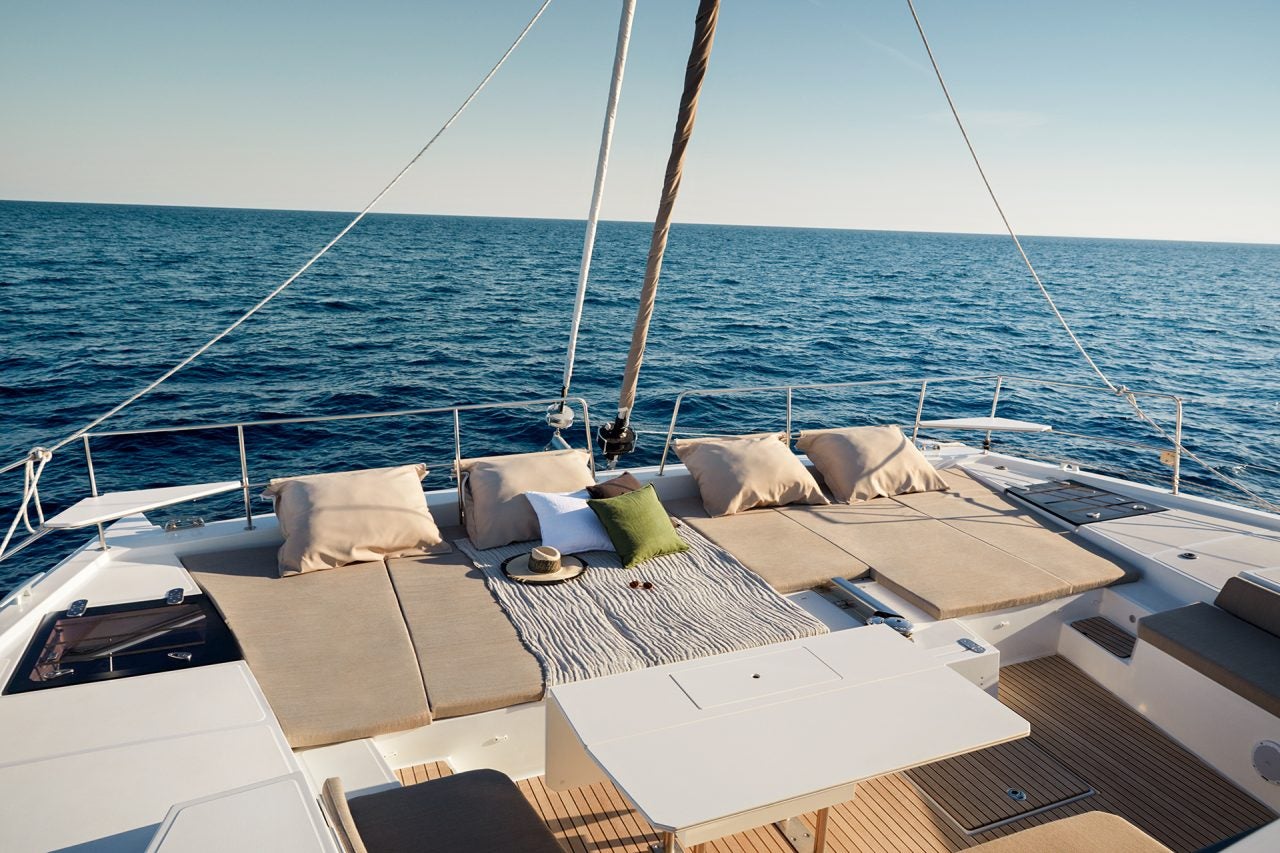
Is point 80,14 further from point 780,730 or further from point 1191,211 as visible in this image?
point 1191,211

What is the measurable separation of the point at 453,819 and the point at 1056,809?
2278 mm

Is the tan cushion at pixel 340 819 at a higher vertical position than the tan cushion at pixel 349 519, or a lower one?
higher

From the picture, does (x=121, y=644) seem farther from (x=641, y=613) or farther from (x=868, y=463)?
(x=868, y=463)

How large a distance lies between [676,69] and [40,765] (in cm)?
348

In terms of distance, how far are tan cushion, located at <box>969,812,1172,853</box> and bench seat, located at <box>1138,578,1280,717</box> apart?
55.5 inches

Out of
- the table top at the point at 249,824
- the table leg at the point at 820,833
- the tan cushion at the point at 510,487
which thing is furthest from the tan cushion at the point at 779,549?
the table top at the point at 249,824

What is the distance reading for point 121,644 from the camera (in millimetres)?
2904

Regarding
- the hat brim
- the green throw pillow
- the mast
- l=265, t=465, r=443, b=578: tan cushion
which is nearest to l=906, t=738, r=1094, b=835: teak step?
the green throw pillow

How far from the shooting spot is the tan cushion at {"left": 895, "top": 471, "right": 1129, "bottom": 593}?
4.14 meters

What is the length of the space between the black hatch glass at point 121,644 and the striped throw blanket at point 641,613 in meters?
1.17

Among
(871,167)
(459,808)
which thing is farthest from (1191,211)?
(459,808)

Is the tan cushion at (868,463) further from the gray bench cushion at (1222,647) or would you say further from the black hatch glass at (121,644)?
the black hatch glass at (121,644)

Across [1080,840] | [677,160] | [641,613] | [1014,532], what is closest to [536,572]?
[641,613]

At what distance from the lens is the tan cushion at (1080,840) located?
2.10m
